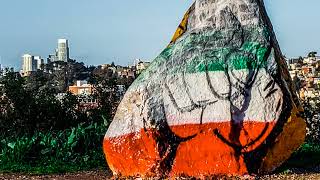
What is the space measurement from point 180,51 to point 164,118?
1.12 metres

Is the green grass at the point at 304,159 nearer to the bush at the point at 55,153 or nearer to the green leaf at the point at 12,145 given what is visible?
the bush at the point at 55,153

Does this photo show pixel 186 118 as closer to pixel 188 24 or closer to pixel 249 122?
pixel 249 122

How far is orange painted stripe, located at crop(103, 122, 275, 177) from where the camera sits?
30.4 ft

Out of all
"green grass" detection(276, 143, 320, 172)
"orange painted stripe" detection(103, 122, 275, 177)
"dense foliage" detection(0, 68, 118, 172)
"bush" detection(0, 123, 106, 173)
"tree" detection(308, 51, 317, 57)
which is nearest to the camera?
"orange painted stripe" detection(103, 122, 275, 177)

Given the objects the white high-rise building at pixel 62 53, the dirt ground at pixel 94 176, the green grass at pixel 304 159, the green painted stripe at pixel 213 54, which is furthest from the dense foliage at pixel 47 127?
the white high-rise building at pixel 62 53

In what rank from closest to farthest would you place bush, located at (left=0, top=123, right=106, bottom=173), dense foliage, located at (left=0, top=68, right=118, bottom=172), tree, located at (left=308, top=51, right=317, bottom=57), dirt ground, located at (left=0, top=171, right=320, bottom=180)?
dirt ground, located at (left=0, top=171, right=320, bottom=180) → bush, located at (left=0, top=123, right=106, bottom=173) → dense foliage, located at (left=0, top=68, right=118, bottom=172) → tree, located at (left=308, top=51, right=317, bottom=57)

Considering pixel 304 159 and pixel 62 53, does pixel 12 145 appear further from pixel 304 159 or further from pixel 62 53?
pixel 62 53

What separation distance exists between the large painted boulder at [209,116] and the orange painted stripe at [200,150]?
14 mm

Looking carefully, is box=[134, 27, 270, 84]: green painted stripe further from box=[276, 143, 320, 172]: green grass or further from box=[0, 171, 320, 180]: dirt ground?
box=[276, 143, 320, 172]: green grass

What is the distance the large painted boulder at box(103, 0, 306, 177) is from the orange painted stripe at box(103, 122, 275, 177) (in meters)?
0.01

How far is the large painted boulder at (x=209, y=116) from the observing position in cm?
928

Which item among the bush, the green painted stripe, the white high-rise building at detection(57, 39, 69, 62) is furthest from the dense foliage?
the white high-rise building at detection(57, 39, 69, 62)

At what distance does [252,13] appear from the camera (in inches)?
395

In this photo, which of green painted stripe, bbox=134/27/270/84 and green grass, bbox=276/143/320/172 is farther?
green grass, bbox=276/143/320/172
